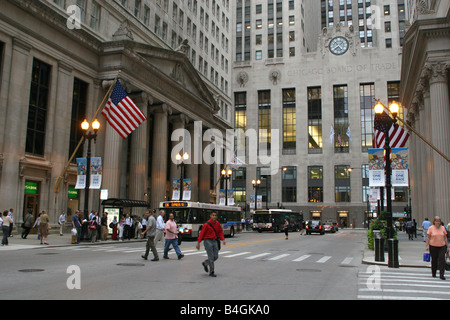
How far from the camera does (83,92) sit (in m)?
38.2

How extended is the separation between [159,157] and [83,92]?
11.7 m

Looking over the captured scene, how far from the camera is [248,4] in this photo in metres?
100

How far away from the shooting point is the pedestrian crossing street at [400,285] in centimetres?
930

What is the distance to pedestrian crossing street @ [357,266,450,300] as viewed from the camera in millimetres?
9305

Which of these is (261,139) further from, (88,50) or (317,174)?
(88,50)

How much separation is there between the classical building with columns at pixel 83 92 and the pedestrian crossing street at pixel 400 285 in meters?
23.8

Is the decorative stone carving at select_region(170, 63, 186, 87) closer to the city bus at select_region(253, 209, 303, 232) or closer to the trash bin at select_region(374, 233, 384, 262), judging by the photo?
the city bus at select_region(253, 209, 303, 232)

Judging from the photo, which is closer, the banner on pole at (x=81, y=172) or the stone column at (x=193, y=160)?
the banner on pole at (x=81, y=172)

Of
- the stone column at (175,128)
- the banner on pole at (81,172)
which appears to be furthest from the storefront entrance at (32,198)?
the stone column at (175,128)

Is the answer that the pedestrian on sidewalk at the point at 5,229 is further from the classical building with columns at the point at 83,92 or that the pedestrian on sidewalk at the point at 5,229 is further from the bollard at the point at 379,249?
the bollard at the point at 379,249

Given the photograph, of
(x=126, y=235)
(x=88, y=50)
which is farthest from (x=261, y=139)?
(x=126, y=235)

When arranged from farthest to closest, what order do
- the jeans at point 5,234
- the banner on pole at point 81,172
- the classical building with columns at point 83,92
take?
the classical building with columns at point 83,92, the banner on pole at point 81,172, the jeans at point 5,234

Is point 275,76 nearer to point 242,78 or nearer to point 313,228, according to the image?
point 242,78

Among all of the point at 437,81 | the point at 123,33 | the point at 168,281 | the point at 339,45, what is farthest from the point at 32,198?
the point at 339,45
